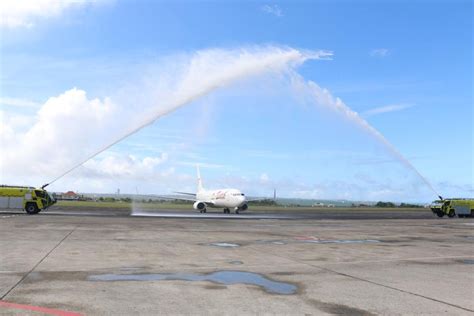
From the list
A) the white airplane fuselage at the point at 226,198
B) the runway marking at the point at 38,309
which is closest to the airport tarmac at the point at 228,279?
the runway marking at the point at 38,309

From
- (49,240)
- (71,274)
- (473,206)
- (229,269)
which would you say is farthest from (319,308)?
(473,206)

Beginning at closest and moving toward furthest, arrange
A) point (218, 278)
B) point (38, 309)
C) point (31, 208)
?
point (38, 309)
point (218, 278)
point (31, 208)

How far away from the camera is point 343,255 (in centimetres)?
1550

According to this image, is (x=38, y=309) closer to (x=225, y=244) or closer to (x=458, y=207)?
(x=225, y=244)

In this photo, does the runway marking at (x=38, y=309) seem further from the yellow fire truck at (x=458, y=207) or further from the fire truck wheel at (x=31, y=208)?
the yellow fire truck at (x=458, y=207)

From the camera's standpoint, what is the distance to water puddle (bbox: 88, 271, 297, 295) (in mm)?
9742

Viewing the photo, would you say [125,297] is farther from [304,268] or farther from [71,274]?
[304,268]

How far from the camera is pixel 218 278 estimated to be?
34.6ft

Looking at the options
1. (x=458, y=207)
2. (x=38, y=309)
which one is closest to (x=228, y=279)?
(x=38, y=309)

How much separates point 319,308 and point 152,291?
11.2 feet

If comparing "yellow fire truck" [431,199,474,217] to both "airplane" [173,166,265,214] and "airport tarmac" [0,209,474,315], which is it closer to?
"airplane" [173,166,265,214]

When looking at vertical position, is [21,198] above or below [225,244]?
above

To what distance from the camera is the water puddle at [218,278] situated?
32.0ft

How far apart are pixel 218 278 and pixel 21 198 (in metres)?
36.6
